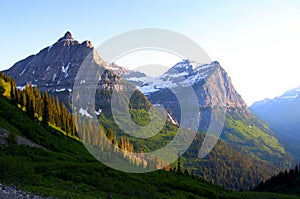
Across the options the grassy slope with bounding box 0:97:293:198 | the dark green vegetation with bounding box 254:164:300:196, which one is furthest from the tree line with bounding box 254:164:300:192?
the grassy slope with bounding box 0:97:293:198

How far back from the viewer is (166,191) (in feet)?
198

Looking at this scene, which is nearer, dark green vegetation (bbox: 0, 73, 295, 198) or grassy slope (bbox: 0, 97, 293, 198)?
grassy slope (bbox: 0, 97, 293, 198)

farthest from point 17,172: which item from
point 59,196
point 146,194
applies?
point 146,194

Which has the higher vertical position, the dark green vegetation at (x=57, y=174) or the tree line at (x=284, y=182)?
the dark green vegetation at (x=57, y=174)

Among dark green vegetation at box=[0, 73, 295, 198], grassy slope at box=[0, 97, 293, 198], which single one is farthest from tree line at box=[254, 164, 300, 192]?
grassy slope at box=[0, 97, 293, 198]

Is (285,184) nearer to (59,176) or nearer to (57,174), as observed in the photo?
(59,176)

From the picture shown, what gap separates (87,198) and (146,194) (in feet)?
55.6

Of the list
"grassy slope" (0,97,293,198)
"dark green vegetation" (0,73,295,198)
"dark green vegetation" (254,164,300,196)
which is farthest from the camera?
"dark green vegetation" (254,164,300,196)

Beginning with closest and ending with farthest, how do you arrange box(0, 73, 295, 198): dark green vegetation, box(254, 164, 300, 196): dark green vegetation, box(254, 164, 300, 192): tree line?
box(0, 73, 295, 198): dark green vegetation < box(254, 164, 300, 196): dark green vegetation < box(254, 164, 300, 192): tree line

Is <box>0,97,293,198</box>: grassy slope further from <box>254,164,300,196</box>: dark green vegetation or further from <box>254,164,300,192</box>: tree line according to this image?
<box>254,164,300,192</box>: tree line

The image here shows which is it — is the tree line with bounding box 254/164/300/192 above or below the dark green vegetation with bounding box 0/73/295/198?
below

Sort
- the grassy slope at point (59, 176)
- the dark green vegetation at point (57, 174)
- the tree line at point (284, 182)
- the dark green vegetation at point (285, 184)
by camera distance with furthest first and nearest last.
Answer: the tree line at point (284, 182), the dark green vegetation at point (285, 184), the dark green vegetation at point (57, 174), the grassy slope at point (59, 176)

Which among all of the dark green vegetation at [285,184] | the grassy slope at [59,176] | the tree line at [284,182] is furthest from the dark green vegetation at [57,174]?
the tree line at [284,182]

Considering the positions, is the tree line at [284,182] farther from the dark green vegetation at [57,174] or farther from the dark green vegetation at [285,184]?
the dark green vegetation at [57,174]
